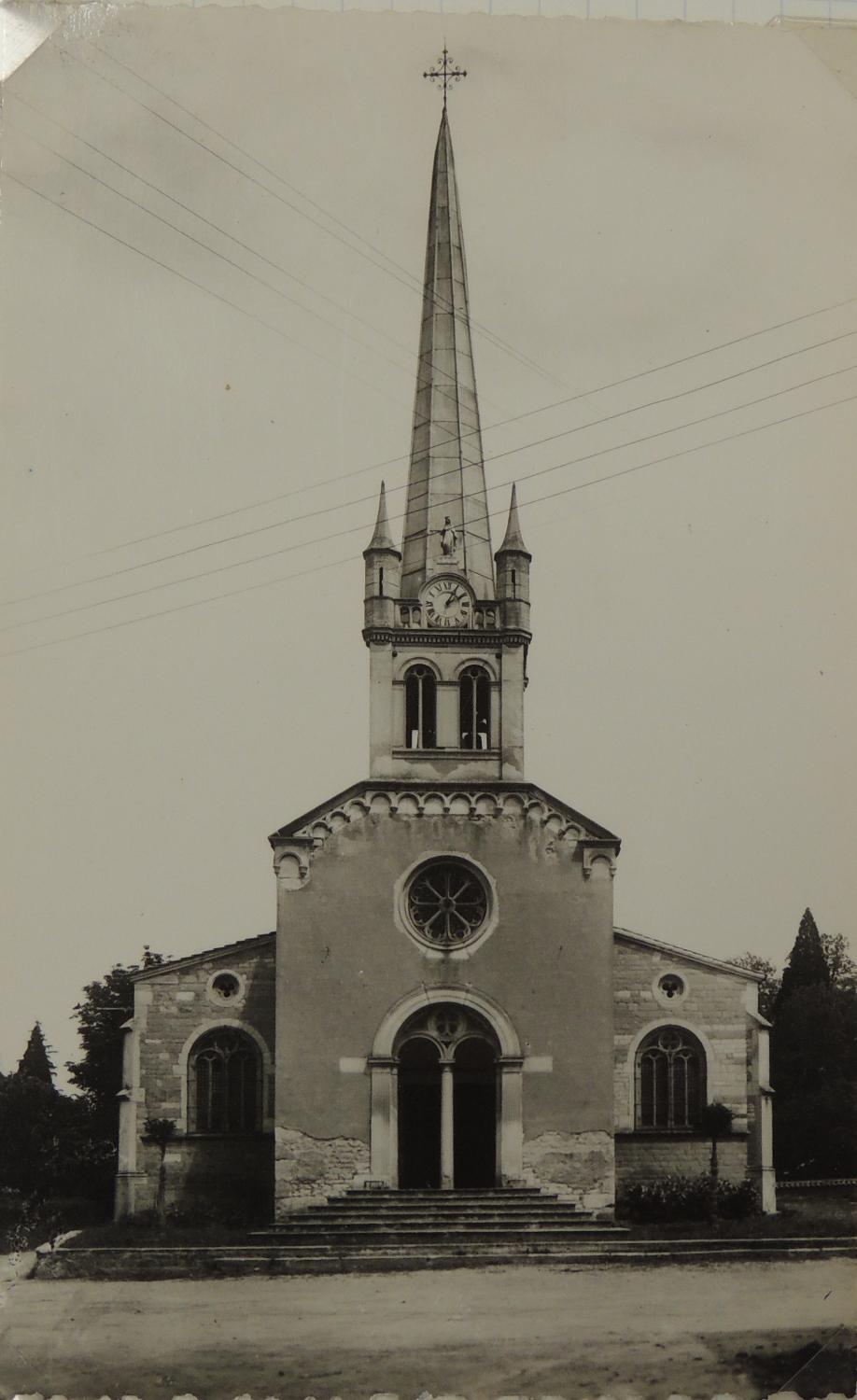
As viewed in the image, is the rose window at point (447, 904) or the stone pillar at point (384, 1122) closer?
the stone pillar at point (384, 1122)

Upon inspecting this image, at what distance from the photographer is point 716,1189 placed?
28.7 m

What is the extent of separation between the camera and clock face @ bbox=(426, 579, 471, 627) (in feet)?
102

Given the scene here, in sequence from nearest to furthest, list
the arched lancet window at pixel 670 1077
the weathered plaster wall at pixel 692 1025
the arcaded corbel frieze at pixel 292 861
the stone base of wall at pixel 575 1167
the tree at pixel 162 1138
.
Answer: the stone base of wall at pixel 575 1167
the arcaded corbel frieze at pixel 292 861
the tree at pixel 162 1138
the weathered plaster wall at pixel 692 1025
the arched lancet window at pixel 670 1077

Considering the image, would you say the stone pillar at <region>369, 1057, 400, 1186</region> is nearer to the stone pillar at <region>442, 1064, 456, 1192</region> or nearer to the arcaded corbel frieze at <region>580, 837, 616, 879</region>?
the stone pillar at <region>442, 1064, 456, 1192</region>

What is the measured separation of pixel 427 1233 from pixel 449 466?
13.2 m

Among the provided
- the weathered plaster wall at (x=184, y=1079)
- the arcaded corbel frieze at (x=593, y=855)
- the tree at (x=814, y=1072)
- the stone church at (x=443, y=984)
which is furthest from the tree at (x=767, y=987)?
the weathered plaster wall at (x=184, y=1079)

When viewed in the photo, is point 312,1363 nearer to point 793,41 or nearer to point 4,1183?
point 4,1183

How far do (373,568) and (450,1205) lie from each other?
417 inches

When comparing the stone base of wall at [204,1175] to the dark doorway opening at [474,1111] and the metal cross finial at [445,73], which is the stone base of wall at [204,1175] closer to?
the dark doorway opening at [474,1111]

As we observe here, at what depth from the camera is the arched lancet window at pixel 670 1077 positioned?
99.6ft

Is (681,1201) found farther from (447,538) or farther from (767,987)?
(447,538)

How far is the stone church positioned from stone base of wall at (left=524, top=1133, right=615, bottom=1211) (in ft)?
0.11

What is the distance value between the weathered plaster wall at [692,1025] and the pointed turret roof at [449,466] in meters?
7.09

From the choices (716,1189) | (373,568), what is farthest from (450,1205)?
(373,568)
